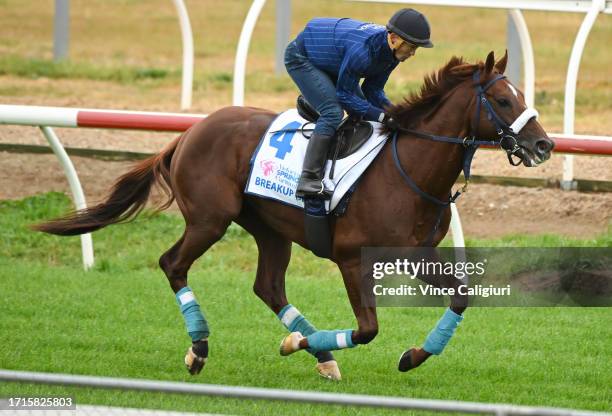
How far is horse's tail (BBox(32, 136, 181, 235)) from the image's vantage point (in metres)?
7.15

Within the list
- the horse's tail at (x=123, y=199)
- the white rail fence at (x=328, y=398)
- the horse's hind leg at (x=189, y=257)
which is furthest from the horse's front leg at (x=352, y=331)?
the white rail fence at (x=328, y=398)

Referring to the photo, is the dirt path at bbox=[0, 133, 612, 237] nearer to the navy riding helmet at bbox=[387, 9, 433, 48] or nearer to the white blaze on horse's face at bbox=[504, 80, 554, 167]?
the white blaze on horse's face at bbox=[504, 80, 554, 167]

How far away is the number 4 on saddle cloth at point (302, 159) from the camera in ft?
20.4

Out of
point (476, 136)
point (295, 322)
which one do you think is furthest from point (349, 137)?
point (295, 322)

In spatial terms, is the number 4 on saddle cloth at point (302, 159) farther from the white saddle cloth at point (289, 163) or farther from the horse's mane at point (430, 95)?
the horse's mane at point (430, 95)

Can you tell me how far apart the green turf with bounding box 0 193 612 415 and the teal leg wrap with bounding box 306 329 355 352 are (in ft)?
0.70

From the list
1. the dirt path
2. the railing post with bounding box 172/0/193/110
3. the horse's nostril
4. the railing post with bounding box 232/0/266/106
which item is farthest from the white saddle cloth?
the railing post with bounding box 172/0/193/110

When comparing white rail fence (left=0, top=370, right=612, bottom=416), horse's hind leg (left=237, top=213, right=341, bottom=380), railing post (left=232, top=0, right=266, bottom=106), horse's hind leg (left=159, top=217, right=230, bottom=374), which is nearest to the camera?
white rail fence (left=0, top=370, right=612, bottom=416)

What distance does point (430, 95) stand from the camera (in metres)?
6.22

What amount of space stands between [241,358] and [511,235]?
10.9 feet

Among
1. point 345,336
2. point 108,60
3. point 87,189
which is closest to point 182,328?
point 345,336

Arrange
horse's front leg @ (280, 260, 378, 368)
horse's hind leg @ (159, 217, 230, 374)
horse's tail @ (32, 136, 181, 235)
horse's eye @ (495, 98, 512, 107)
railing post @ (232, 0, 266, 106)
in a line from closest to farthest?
horse's eye @ (495, 98, 512, 107)
horse's front leg @ (280, 260, 378, 368)
horse's hind leg @ (159, 217, 230, 374)
horse's tail @ (32, 136, 181, 235)
railing post @ (232, 0, 266, 106)

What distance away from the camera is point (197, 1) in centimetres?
2506

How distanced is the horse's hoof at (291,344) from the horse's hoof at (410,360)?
58 centimetres
